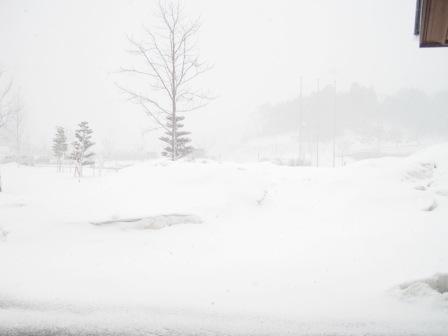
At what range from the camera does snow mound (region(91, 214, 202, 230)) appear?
250 inches

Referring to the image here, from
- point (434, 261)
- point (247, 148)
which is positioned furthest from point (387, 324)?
point (247, 148)

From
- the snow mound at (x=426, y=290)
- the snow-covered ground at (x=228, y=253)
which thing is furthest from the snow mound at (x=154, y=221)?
the snow mound at (x=426, y=290)

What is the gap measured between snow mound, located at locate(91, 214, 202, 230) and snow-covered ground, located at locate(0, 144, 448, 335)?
3cm

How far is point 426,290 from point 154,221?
5416 mm

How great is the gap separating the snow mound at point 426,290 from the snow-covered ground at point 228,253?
23 mm

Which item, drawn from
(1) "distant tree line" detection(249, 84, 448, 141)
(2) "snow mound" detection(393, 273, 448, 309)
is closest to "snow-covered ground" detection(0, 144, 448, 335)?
(2) "snow mound" detection(393, 273, 448, 309)

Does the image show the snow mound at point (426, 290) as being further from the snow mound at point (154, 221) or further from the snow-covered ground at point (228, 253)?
the snow mound at point (154, 221)

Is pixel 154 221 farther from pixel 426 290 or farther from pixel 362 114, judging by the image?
pixel 362 114

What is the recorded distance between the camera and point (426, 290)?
4.05m

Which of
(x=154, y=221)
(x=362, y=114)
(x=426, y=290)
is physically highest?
(x=362, y=114)

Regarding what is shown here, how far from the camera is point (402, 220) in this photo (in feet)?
21.8

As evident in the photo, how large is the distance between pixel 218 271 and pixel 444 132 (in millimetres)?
86911

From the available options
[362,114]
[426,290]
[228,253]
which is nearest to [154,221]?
[228,253]

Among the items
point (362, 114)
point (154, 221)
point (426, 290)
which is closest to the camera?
point (426, 290)
